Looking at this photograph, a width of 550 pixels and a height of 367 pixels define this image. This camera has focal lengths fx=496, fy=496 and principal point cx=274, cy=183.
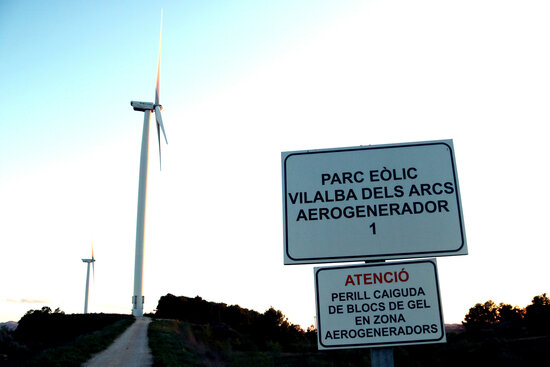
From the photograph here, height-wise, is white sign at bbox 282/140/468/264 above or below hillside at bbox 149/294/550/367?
above

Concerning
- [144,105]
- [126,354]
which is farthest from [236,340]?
[144,105]

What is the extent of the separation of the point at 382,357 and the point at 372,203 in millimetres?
1433

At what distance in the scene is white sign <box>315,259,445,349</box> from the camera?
14.6ft

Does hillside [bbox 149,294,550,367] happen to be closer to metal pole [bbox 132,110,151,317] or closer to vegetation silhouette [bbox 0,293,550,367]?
vegetation silhouette [bbox 0,293,550,367]

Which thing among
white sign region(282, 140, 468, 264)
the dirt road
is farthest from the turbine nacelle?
white sign region(282, 140, 468, 264)

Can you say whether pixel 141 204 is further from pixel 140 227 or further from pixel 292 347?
pixel 292 347

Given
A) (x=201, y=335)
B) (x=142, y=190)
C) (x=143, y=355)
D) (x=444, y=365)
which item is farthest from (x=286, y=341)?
(x=143, y=355)

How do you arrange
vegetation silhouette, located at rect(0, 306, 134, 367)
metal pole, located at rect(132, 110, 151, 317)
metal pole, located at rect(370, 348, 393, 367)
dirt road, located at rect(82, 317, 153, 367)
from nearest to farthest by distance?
1. metal pole, located at rect(370, 348, 393, 367)
2. dirt road, located at rect(82, 317, 153, 367)
3. vegetation silhouette, located at rect(0, 306, 134, 367)
4. metal pole, located at rect(132, 110, 151, 317)

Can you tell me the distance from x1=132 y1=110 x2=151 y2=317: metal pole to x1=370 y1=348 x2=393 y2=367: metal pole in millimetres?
63065

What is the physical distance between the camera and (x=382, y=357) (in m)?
4.48

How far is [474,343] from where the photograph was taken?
5344cm

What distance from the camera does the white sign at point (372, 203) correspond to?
4727 millimetres

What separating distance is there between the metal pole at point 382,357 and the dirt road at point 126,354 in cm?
2170

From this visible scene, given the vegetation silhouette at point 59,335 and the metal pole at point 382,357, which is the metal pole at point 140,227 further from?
the metal pole at point 382,357
